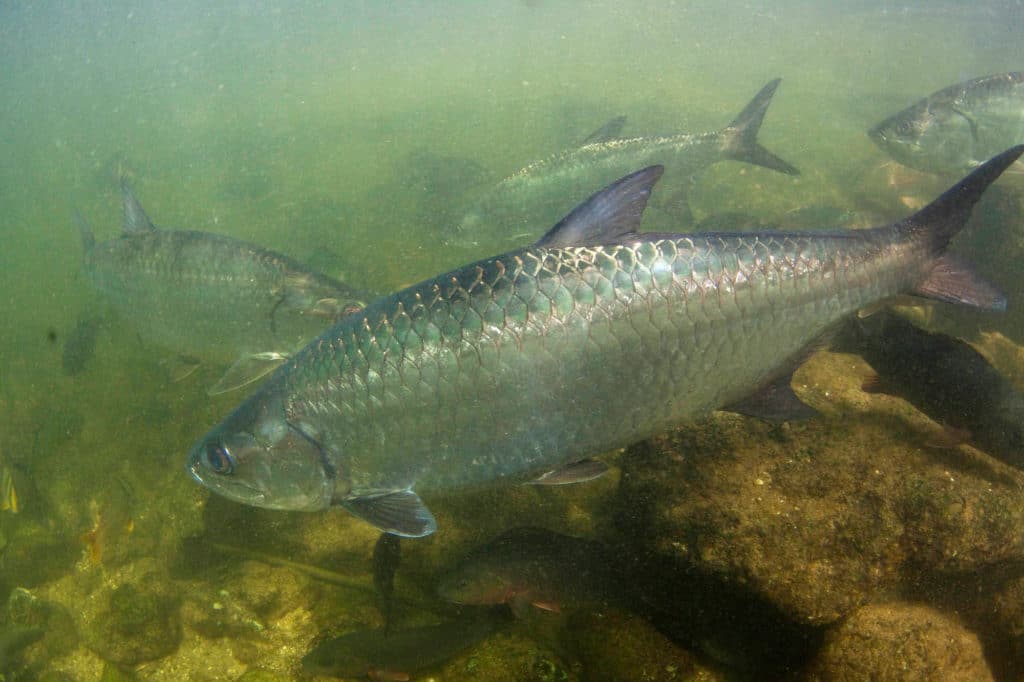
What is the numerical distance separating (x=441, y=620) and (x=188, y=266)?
4376 millimetres

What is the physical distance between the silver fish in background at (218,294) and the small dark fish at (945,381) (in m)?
4.27

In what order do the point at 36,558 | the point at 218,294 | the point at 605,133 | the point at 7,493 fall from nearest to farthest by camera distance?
the point at 218,294 → the point at 36,558 → the point at 7,493 → the point at 605,133

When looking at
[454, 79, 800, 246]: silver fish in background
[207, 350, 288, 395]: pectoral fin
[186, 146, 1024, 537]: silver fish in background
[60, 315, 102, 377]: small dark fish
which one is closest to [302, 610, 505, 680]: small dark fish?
[186, 146, 1024, 537]: silver fish in background

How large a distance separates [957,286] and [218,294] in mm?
5978

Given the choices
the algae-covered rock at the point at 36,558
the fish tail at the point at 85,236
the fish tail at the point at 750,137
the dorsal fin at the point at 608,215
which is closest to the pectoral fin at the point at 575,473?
the dorsal fin at the point at 608,215

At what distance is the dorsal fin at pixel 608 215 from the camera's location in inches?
95.0

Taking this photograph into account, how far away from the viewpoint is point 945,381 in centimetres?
360

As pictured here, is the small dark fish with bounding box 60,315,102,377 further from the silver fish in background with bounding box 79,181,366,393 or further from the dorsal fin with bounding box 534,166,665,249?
the dorsal fin with bounding box 534,166,665,249

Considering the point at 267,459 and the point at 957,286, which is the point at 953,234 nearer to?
the point at 957,286

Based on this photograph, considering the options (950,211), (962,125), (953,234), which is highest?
(950,211)

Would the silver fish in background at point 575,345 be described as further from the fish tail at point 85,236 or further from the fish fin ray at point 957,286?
the fish tail at point 85,236

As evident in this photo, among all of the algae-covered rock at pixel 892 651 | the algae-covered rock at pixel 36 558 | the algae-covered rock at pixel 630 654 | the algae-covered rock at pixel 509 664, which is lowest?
the algae-covered rock at pixel 36 558

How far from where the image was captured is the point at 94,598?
5.34m

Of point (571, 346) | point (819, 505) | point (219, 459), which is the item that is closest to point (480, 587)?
point (219, 459)
